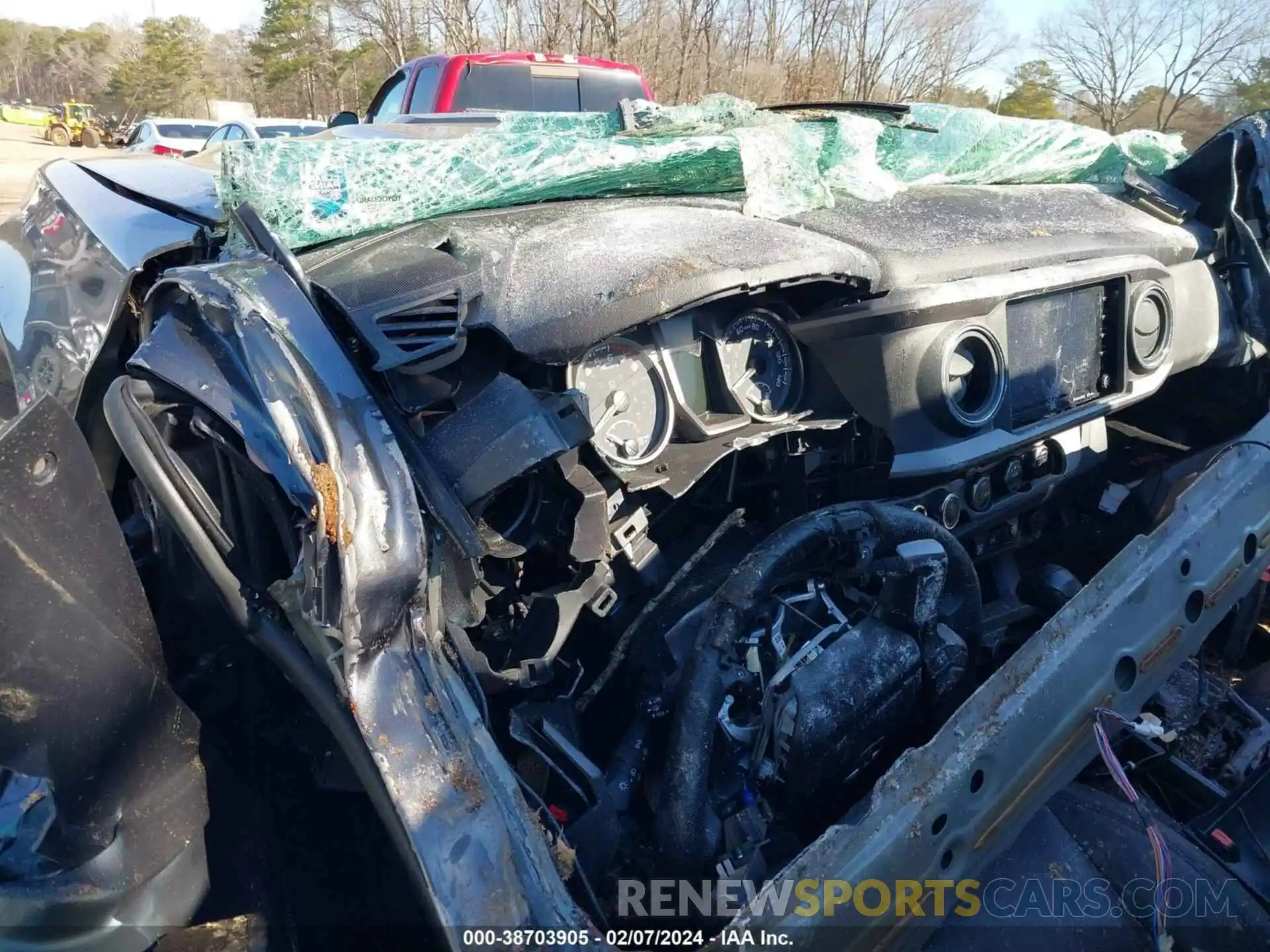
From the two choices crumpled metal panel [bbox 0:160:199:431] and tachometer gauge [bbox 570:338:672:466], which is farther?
crumpled metal panel [bbox 0:160:199:431]

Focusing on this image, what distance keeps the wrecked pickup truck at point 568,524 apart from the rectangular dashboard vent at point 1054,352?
2cm

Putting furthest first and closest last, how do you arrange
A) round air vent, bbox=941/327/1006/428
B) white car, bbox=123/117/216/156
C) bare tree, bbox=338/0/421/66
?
bare tree, bbox=338/0/421/66 < white car, bbox=123/117/216/156 < round air vent, bbox=941/327/1006/428

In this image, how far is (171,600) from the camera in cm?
187

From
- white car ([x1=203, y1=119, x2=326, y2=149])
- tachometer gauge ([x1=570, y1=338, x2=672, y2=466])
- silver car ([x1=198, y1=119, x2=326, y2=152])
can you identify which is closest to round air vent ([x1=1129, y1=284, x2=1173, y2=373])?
tachometer gauge ([x1=570, y1=338, x2=672, y2=466])

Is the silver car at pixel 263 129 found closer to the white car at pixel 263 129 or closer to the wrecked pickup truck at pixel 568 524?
the white car at pixel 263 129

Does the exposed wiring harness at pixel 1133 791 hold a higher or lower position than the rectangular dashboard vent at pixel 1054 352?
lower

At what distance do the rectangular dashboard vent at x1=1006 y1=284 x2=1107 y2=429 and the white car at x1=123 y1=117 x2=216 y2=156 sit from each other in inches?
575

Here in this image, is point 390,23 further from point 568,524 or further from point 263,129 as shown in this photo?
point 568,524

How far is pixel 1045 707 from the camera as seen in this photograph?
1.54m

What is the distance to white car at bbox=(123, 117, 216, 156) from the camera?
557 inches

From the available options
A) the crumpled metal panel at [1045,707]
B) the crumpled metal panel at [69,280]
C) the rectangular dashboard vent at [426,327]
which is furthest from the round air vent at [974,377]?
the crumpled metal panel at [69,280]

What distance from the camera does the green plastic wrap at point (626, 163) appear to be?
6.48 ft

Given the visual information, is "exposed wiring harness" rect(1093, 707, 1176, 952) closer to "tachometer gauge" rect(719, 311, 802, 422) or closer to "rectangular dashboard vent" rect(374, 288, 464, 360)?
"tachometer gauge" rect(719, 311, 802, 422)

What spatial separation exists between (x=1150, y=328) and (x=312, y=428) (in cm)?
248
